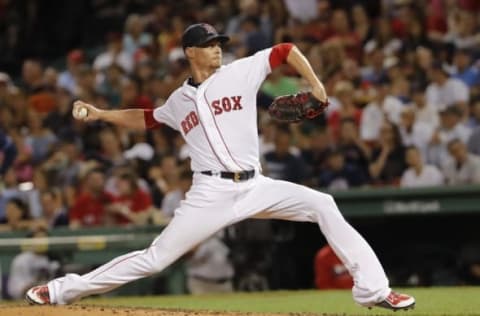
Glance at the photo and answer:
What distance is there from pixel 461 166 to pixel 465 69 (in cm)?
→ 180

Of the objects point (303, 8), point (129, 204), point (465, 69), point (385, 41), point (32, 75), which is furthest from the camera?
point (32, 75)

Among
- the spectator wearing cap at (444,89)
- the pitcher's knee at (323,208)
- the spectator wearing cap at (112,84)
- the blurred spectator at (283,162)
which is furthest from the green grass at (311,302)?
the spectator wearing cap at (112,84)

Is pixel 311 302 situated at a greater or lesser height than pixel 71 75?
lesser

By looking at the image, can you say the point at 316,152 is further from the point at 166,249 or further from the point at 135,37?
the point at 166,249

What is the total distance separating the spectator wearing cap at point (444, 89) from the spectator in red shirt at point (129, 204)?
10.2 feet

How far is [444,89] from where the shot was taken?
12.6 meters

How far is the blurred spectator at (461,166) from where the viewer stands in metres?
11.2

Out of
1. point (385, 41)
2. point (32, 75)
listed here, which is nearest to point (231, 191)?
point (385, 41)

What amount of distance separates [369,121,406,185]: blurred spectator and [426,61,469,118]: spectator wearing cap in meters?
0.81

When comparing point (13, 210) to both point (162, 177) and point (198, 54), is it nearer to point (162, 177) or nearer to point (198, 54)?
point (162, 177)

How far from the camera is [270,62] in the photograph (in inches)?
283

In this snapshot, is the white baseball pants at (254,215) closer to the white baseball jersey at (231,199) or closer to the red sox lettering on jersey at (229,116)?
the white baseball jersey at (231,199)

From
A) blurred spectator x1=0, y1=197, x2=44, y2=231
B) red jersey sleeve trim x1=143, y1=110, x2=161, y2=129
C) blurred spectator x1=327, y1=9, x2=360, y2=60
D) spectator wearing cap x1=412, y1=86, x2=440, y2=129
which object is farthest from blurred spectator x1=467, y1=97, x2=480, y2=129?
red jersey sleeve trim x1=143, y1=110, x2=161, y2=129

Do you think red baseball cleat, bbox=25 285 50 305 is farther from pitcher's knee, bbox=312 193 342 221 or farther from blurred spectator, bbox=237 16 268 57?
blurred spectator, bbox=237 16 268 57
